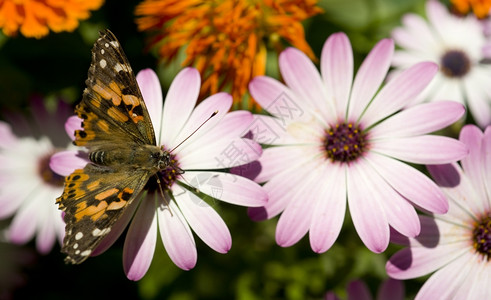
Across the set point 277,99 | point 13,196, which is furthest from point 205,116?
point 13,196

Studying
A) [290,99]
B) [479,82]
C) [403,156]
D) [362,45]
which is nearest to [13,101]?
[290,99]

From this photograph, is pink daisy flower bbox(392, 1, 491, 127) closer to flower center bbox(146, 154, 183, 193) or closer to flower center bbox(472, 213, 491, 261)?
flower center bbox(472, 213, 491, 261)

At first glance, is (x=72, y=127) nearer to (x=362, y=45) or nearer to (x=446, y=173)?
(x=446, y=173)

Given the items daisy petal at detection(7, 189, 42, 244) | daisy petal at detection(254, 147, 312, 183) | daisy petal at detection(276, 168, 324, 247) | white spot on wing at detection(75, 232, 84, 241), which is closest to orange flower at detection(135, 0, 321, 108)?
daisy petal at detection(254, 147, 312, 183)

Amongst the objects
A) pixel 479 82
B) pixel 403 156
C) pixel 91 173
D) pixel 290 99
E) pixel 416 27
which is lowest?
pixel 91 173

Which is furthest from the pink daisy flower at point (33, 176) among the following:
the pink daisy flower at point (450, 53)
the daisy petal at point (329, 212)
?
the pink daisy flower at point (450, 53)

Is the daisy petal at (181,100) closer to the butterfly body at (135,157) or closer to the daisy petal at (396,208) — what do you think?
the butterfly body at (135,157)

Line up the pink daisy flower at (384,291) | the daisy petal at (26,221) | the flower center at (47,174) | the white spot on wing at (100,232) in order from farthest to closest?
the flower center at (47,174), the daisy petal at (26,221), the pink daisy flower at (384,291), the white spot on wing at (100,232)
